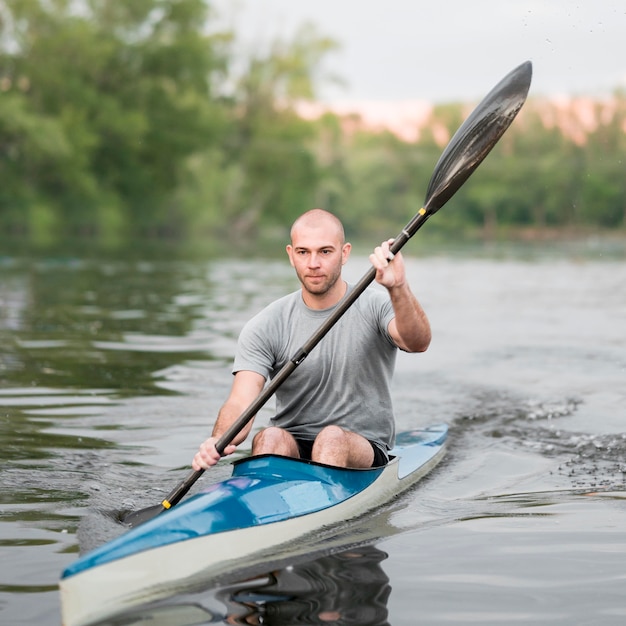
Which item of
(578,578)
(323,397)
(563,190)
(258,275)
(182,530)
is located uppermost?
(563,190)

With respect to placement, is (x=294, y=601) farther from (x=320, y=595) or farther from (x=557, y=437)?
(x=557, y=437)

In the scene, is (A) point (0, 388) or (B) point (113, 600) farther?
(A) point (0, 388)

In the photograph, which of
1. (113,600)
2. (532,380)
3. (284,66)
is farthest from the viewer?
(284,66)

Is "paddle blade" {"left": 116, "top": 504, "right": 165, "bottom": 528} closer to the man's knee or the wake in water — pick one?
the man's knee

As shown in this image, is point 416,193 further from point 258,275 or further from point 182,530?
point 182,530

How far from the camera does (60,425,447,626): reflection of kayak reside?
3.91 metres

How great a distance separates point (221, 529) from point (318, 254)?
1436 millimetres

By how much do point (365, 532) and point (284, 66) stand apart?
58161 millimetres

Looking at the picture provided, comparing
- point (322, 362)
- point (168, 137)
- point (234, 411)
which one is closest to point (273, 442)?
point (234, 411)

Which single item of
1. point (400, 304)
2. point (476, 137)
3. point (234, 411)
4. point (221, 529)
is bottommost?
point (221, 529)

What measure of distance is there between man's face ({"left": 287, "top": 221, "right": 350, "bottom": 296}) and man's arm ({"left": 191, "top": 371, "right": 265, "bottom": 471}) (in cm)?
55

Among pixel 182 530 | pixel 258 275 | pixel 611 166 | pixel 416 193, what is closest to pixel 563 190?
pixel 611 166

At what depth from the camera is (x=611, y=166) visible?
3875 inches

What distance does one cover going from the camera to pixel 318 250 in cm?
510
